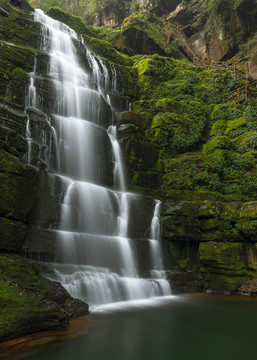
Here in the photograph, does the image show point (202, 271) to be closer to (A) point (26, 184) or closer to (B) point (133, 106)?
(A) point (26, 184)

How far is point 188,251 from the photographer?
39.0ft

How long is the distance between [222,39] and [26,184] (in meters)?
29.7

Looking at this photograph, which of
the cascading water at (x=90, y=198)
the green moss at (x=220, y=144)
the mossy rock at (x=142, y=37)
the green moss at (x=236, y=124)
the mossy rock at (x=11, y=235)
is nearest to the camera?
the mossy rock at (x=11, y=235)

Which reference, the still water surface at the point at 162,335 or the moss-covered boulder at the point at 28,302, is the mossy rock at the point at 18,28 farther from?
the still water surface at the point at 162,335

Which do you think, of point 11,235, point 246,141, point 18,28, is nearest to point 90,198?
point 11,235

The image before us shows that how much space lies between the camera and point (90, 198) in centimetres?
1070

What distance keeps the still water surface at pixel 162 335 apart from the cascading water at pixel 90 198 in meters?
0.86

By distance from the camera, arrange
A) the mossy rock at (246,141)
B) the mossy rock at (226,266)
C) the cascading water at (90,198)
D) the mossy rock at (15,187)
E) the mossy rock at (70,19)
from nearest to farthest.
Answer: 1. the mossy rock at (15,187)
2. the cascading water at (90,198)
3. the mossy rock at (226,266)
4. the mossy rock at (246,141)
5. the mossy rock at (70,19)

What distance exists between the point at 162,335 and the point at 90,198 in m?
5.99

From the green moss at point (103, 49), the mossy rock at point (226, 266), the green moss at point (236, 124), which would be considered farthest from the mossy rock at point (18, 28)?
the mossy rock at point (226, 266)

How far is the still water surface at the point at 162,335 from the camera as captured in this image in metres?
4.92

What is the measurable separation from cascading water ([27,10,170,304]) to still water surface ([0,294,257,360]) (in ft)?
2.83

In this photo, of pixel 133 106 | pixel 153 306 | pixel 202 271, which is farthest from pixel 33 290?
pixel 133 106

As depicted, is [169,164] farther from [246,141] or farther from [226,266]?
[226,266]
